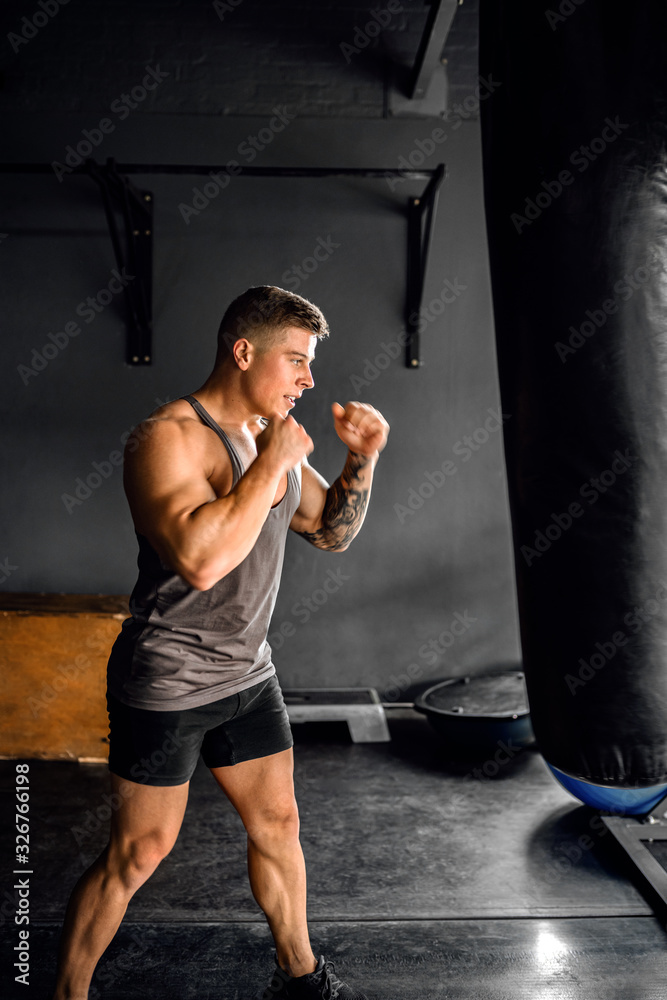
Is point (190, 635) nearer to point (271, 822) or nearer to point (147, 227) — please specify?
point (271, 822)

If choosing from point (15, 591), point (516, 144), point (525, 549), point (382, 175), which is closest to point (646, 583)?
point (525, 549)

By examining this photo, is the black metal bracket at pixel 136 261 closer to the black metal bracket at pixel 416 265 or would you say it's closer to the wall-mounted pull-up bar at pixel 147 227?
the wall-mounted pull-up bar at pixel 147 227

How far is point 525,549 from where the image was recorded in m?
1.40

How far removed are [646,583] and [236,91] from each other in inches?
138

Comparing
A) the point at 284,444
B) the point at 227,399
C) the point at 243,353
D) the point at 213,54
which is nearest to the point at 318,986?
the point at 284,444

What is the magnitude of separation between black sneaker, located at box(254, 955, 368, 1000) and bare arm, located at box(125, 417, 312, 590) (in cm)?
98

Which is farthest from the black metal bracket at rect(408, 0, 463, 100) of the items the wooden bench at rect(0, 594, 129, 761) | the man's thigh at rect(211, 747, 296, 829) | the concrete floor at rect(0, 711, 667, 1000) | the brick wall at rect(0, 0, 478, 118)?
the concrete floor at rect(0, 711, 667, 1000)

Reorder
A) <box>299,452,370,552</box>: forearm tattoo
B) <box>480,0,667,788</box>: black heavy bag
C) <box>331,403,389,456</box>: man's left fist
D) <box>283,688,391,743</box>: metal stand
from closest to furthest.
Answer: <box>480,0,667,788</box>: black heavy bag, <box>331,403,389,456</box>: man's left fist, <box>299,452,370,552</box>: forearm tattoo, <box>283,688,391,743</box>: metal stand

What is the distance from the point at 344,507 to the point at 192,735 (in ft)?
2.30

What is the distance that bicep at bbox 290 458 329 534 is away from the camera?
2.00 meters

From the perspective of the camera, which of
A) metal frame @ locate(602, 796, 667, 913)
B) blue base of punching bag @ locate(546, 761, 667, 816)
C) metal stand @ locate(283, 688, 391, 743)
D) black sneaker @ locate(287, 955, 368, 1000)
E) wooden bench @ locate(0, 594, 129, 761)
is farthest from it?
metal stand @ locate(283, 688, 391, 743)

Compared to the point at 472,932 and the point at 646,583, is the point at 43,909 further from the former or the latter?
the point at 646,583

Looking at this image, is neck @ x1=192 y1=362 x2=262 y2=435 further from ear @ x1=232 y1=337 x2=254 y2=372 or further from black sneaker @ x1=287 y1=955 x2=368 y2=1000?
black sneaker @ x1=287 y1=955 x2=368 y2=1000

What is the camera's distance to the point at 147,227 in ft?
12.0
